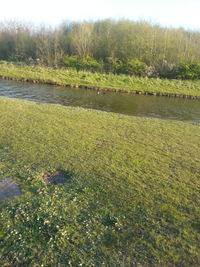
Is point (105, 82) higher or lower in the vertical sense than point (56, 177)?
higher

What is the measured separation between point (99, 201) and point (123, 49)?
148 ft

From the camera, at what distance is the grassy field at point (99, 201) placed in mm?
4082

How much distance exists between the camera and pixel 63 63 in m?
42.7

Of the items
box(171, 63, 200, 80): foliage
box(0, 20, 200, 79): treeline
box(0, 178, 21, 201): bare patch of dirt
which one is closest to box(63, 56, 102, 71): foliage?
box(0, 20, 200, 79): treeline

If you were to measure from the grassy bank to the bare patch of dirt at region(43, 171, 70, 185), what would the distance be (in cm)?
2587

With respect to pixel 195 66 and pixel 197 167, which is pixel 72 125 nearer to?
pixel 197 167

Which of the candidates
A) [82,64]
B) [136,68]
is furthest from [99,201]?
[82,64]

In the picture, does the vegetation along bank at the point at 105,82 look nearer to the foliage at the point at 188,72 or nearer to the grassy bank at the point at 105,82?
the grassy bank at the point at 105,82

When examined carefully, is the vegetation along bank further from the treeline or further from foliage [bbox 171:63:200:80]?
the treeline

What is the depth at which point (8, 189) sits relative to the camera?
5652 mm

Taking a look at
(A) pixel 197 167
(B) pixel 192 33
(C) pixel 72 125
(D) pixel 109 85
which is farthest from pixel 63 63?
(A) pixel 197 167

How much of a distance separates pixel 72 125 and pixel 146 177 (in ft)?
18.3

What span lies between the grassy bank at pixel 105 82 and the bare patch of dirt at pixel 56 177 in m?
25.9

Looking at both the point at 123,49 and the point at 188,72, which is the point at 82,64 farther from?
the point at 188,72
